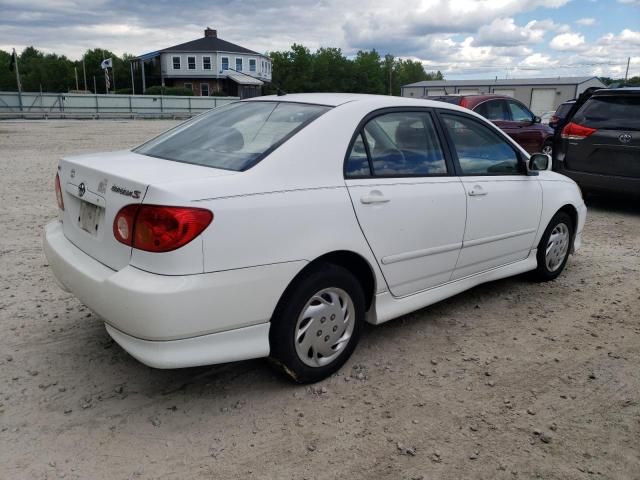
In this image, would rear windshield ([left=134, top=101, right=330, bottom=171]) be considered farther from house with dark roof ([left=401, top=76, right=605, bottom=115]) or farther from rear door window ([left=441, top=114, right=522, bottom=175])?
house with dark roof ([left=401, top=76, right=605, bottom=115])

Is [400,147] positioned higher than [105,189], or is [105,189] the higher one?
[400,147]

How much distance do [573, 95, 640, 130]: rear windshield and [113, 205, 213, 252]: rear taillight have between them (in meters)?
7.25

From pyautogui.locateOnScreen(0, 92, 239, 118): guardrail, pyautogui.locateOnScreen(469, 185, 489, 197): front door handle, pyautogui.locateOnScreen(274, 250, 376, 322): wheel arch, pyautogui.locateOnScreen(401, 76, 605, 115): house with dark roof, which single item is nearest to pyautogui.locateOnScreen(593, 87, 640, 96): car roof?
pyautogui.locateOnScreen(469, 185, 489, 197): front door handle

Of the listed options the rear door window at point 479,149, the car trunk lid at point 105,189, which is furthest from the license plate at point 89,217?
the rear door window at point 479,149

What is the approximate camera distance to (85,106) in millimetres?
37625

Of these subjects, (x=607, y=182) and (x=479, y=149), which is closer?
(x=479, y=149)

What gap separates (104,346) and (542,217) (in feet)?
11.8

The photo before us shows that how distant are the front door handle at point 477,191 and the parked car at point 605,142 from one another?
15.8ft

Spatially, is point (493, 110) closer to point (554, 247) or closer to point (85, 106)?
point (554, 247)

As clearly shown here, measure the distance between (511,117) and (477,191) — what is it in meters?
8.41

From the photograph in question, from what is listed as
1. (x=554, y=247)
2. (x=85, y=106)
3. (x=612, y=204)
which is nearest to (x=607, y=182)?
(x=612, y=204)

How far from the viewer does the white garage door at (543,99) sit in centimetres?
6316

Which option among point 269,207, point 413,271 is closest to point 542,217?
point 413,271

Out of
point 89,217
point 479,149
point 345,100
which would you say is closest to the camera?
point 89,217
